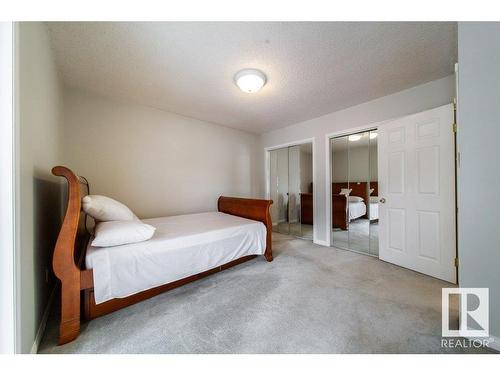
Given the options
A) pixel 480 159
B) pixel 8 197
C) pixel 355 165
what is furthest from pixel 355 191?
pixel 8 197

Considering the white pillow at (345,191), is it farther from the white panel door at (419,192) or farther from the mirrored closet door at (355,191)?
the white panel door at (419,192)

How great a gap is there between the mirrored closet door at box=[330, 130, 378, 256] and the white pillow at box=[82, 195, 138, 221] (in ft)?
10.4

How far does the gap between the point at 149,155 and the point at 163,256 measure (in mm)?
1938

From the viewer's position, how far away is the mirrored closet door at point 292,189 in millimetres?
3791

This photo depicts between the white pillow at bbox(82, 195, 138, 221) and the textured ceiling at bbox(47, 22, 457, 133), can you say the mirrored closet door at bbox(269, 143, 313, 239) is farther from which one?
the white pillow at bbox(82, 195, 138, 221)

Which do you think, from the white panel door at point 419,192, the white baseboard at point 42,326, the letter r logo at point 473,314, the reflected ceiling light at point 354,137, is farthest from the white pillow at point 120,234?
the reflected ceiling light at point 354,137

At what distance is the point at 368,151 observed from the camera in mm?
2838

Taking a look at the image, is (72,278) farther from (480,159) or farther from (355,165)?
(355,165)

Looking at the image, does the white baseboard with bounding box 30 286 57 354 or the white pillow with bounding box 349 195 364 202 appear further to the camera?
the white pillow with bounding box 349 195 364 202

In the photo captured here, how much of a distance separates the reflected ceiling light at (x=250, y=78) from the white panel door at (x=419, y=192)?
1873 mm

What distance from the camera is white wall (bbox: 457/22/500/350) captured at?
3.59ft

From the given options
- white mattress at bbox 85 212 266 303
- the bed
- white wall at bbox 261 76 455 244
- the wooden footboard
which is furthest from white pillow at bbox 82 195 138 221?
the bed
